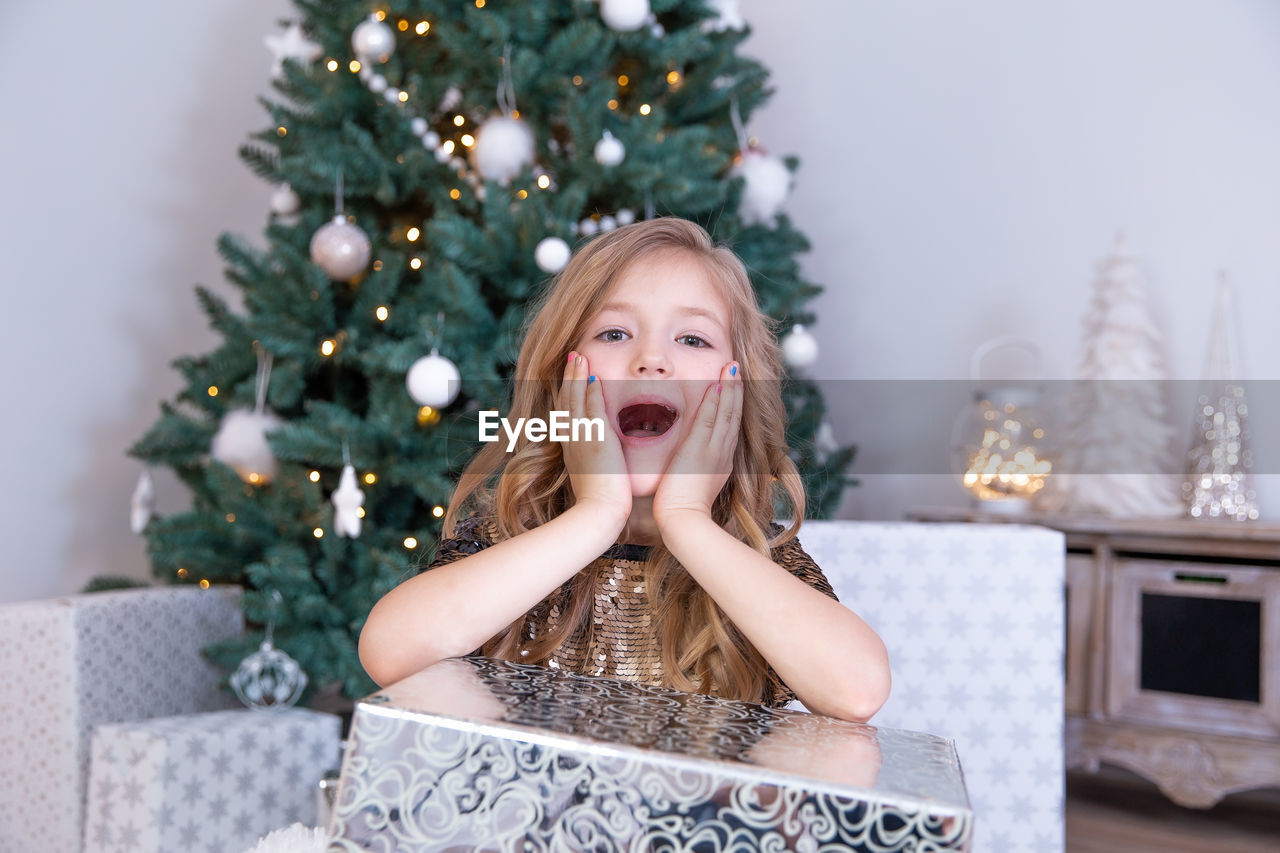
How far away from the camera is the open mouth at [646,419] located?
2.93 ft

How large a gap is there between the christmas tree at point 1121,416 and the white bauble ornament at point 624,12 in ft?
3.98

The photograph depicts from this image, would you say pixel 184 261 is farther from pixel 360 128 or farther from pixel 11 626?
pixel 11 626

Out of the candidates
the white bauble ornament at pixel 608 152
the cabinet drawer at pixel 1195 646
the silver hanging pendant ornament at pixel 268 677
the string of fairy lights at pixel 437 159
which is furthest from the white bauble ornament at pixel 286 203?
the cabinet drawer at pixel 1195 646

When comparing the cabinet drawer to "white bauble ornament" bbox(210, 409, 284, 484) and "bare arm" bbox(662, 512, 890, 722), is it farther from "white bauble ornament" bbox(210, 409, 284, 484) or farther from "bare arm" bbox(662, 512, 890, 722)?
"white bauble ornament" bbox(210, 409, 284, 484)

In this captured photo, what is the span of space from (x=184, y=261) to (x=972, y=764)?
2.21 m

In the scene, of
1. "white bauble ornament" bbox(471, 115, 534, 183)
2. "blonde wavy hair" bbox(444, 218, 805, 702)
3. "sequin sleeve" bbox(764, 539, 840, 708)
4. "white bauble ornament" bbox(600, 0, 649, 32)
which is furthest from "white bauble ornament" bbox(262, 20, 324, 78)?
"sequin sleeve" bbox(764, 539, 840, 708)

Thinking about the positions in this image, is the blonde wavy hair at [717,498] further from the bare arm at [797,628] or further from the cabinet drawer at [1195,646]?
the cabinet drawer at [1195,646]

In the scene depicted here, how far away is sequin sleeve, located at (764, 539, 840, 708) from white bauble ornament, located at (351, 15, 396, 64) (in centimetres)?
124

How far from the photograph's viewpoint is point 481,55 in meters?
1.61

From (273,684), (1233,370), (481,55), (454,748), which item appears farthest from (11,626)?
(1233,370)

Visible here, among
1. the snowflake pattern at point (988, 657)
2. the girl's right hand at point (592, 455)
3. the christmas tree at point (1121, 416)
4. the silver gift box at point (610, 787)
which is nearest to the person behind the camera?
the silver gift box at point (610, 787)

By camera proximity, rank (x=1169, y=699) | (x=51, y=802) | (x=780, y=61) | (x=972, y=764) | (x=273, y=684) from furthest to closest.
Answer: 1. (x=780, y=61)
2. (x=1169, y=699)
3. (x=273, y=684)
4. (x=51, y=802)
5. (x=972, y=764)

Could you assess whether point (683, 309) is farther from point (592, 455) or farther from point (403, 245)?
point (403, 245)

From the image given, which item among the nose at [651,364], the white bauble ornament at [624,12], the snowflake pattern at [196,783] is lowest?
the snowflake pattern at [196,783]
